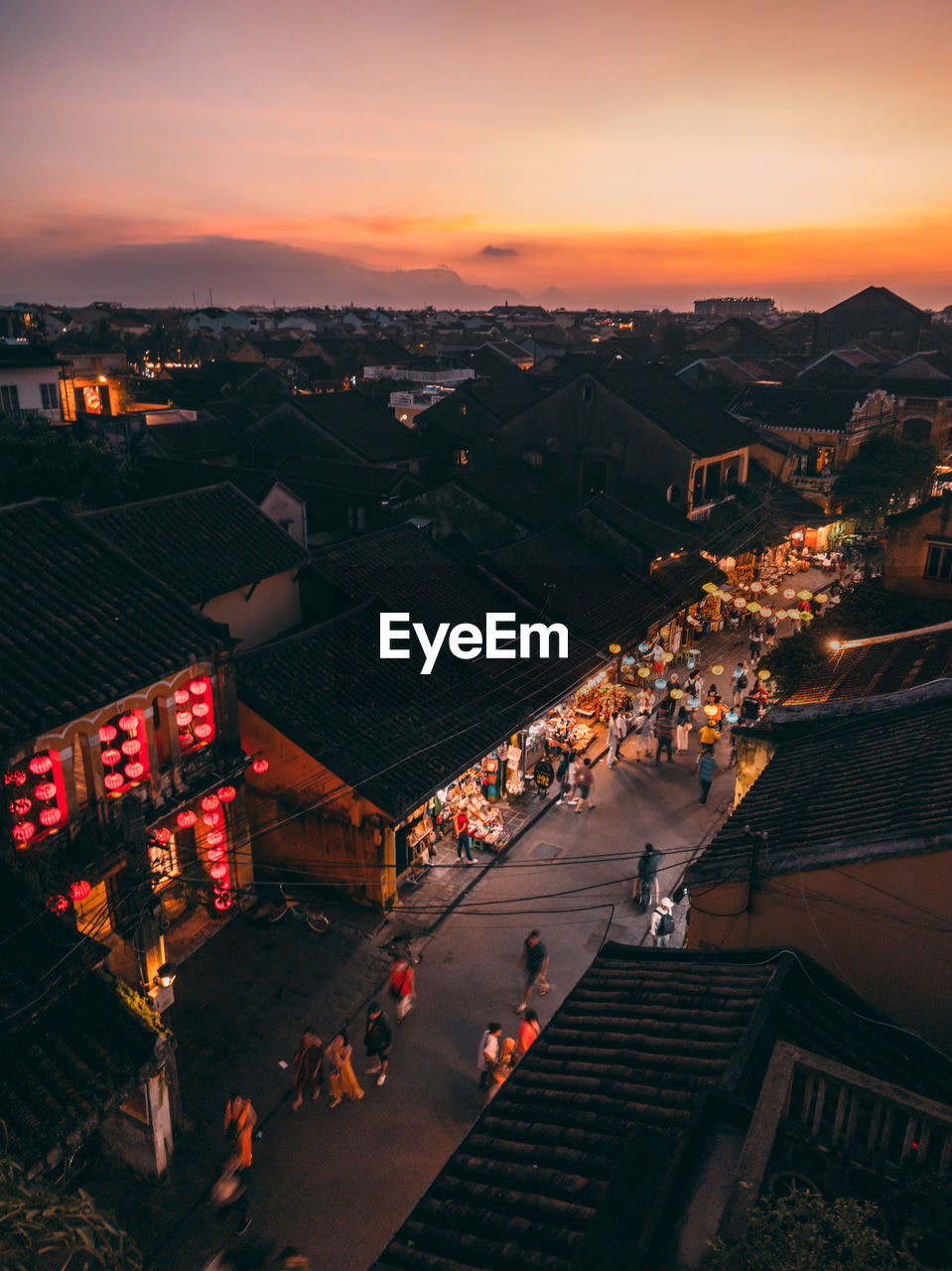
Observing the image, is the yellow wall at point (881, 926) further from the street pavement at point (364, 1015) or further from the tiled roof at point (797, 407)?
the tiled roof at point (797, 407)

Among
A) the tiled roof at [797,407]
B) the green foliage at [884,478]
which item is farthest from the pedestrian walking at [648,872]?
the tiled roof at [797,407]

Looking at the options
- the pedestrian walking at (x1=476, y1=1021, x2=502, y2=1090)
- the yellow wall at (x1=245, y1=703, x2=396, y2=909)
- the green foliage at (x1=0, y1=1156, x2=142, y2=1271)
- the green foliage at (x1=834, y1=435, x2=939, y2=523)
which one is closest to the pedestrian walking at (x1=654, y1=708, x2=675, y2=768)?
the yellow wall at (x1=245, y1=703, x2=396, y2=909)

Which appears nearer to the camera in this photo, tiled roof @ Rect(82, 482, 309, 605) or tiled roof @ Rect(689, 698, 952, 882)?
tiled roof @ Rect(689, 698, 952, 882)

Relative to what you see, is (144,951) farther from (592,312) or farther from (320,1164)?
(592,312)

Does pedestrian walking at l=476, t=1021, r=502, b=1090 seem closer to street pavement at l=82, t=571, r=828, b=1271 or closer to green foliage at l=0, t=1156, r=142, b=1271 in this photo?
street pavement at l=82, t=571, r=828, b=1271

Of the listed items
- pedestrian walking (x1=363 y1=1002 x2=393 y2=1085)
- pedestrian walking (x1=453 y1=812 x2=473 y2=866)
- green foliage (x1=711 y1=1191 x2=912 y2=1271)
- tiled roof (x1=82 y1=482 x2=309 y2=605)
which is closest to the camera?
green foliage (x1=711 y1=1191 x2=912 y2=1271)

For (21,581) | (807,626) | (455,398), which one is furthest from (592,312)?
(21,581)

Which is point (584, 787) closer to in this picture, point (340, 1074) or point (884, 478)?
point (340, 1074)
